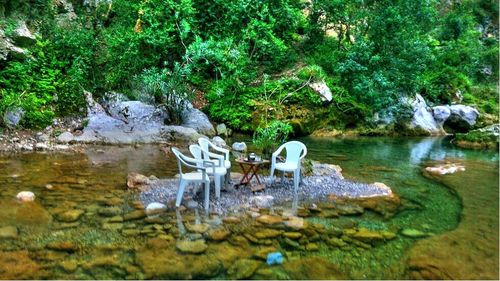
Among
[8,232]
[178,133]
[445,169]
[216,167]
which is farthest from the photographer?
[178,133]

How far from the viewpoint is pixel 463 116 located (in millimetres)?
15664

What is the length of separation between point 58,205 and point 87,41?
829 cm

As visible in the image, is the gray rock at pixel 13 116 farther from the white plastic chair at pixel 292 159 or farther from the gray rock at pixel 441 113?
the gray rock at pixel 441 113

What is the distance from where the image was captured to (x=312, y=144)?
11.2 metres

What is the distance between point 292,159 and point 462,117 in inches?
487

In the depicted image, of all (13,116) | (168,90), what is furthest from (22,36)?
(168,90)

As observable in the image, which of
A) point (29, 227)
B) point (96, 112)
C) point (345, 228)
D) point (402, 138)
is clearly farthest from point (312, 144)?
point (29, 227)

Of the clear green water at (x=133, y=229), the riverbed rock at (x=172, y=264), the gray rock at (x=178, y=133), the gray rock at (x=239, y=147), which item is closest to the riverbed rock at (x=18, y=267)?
the clear green water at (x=133, y=229)

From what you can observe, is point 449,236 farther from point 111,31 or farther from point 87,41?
point 111,31

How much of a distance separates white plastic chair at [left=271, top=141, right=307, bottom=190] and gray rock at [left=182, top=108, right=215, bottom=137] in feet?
17.8

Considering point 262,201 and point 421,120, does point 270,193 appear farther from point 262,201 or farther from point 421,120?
point 421,120

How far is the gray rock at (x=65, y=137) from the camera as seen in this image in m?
9.06

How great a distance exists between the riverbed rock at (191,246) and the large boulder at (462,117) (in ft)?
49.1

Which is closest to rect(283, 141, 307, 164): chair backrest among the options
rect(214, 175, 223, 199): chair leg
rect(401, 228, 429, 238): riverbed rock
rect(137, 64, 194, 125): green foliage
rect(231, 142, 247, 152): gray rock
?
rect(214, 175, 223, 199): chair leg
